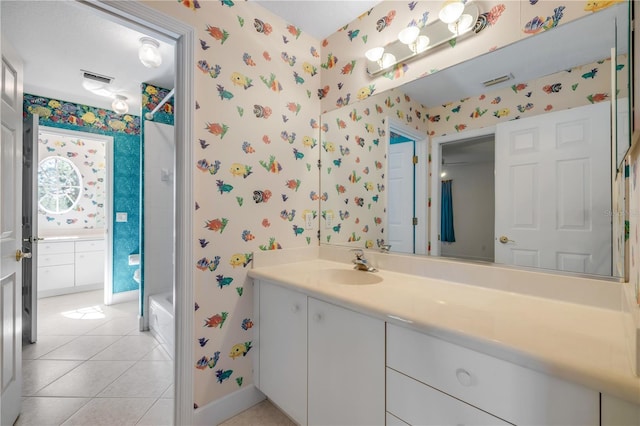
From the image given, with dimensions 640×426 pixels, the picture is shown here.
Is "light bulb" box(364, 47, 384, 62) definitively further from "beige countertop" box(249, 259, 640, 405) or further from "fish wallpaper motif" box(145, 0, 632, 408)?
"beige countertop" box(249, 259, 640, 405)

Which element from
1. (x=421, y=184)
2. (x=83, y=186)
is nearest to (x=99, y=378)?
(x=421, y=184)

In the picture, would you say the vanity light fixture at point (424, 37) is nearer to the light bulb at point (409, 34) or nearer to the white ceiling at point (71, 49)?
the light bulb at point (409, 34)

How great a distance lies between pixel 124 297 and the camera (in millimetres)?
3467

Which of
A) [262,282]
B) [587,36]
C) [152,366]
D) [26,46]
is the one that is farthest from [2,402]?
[587,36]

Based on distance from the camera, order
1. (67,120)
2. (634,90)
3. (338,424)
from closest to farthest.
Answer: (634,90)
(338,424)
(67,120)

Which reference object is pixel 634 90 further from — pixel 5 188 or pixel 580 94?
pixel 5 188

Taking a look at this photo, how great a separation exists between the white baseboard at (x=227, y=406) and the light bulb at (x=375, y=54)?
2.06m

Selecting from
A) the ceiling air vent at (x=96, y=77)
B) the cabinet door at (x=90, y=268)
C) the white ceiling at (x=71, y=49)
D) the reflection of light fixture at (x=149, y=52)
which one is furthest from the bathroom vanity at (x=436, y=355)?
the cabinet door at (x=90, y=268)

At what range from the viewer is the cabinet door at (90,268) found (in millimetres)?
3843

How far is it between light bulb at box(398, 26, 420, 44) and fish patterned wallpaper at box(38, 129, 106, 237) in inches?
176

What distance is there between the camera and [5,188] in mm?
1375

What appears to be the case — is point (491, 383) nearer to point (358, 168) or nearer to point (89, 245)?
point (358, 168)

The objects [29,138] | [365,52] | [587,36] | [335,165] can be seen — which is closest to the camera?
[587,36]

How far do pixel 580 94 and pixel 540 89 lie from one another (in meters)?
0.14
